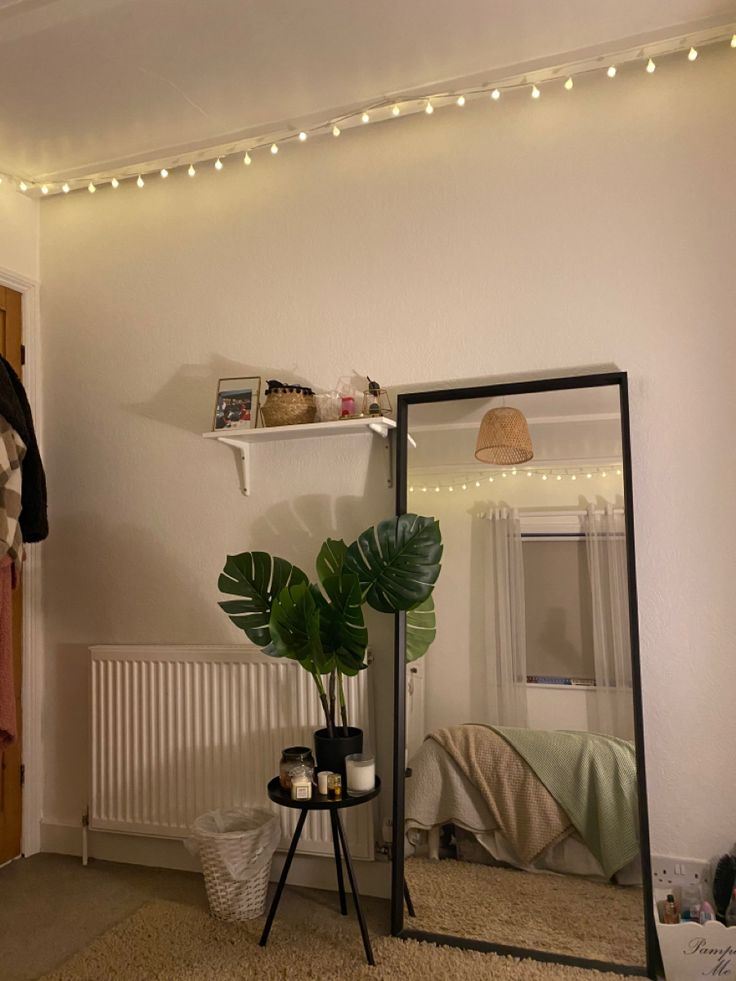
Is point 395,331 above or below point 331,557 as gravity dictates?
above

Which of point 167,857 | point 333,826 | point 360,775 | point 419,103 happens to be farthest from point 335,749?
point 419,103

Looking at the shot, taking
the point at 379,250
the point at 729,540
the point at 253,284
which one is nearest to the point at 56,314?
the point at 253,284

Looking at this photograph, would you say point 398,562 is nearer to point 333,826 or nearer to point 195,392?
point 333,826

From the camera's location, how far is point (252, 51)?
2.56m

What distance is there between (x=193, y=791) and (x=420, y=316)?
1923 millimetres

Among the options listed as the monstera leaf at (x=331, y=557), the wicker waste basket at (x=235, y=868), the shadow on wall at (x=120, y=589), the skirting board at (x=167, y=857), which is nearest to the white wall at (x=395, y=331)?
the shadow on wall at (x=120, y=589)

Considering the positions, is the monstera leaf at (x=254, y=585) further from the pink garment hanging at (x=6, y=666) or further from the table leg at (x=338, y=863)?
the pink garment hanging at (x=6, y=666)

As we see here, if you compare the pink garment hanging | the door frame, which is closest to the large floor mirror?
the pink garment hanging

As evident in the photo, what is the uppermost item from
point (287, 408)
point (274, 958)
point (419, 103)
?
point (419, 103)

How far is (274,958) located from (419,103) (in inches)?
110

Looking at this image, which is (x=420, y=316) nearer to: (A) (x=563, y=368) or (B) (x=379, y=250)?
(B) (x=379, y=250)

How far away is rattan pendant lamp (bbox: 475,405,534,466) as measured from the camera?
8.45ft

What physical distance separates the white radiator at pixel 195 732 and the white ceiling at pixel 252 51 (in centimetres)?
196

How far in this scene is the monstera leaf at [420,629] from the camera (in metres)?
2.64
